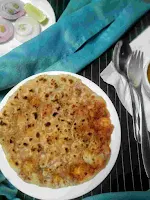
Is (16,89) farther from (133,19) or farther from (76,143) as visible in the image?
(133,19)

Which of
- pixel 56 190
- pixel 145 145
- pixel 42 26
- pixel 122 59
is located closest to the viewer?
pixel 56 190

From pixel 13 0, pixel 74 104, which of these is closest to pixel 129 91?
pixel 74 104

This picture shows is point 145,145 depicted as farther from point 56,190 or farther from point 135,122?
point 56,190

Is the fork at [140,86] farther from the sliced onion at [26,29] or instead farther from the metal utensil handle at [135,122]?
the sliced onion at [26,29]

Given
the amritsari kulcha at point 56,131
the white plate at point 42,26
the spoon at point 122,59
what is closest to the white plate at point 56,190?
the amritsari kulcha at point 56,131

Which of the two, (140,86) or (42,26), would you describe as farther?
(42,26)

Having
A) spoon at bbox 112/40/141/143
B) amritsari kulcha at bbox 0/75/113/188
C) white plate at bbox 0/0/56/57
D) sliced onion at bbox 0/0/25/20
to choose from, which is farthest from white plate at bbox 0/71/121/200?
sliced onion at bbox 0/0/25/20

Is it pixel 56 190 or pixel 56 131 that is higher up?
pixel 56 131

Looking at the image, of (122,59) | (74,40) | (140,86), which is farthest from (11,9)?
(140,86)
